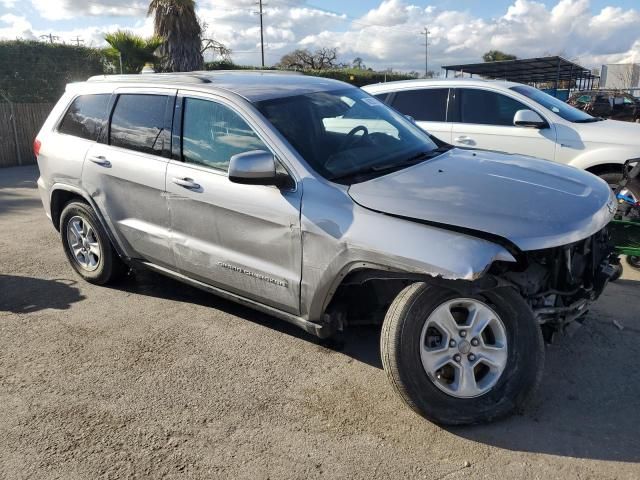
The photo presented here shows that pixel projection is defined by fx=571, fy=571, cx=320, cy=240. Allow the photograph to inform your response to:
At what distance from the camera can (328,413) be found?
10.6ft

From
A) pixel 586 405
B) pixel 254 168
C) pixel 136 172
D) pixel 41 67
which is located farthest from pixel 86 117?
pixel 41 67

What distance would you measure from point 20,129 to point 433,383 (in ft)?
47.8

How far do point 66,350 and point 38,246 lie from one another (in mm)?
3026

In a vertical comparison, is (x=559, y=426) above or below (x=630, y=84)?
below

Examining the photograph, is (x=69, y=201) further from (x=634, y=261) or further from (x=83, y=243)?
(x=634, y=261)

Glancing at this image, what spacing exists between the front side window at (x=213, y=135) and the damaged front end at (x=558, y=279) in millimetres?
1734

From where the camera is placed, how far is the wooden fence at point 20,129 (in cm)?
1410

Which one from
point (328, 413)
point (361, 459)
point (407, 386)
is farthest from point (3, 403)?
point (407, 386)

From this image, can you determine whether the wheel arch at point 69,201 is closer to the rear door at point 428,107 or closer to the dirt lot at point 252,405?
the dirt lot at point 252,405

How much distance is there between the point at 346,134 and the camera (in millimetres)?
3977

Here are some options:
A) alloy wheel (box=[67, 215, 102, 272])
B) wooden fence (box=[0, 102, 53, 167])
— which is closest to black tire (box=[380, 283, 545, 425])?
alloy wheel (box=[67, 215, 102, 272])

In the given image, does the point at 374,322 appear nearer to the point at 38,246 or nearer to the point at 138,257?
the point at 138,257

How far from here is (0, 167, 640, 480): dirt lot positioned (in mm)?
2805

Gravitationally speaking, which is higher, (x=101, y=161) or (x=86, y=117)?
(x=86, y=117)
